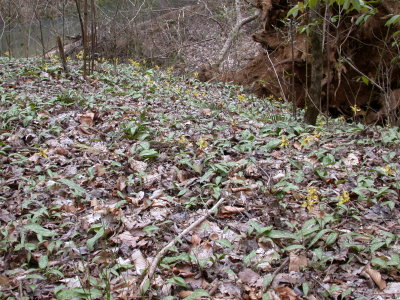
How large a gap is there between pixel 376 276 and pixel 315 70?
416cm

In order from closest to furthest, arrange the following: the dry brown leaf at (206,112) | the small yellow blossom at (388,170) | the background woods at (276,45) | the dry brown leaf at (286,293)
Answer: the dry brown leaf at (286,293) < the small yellow blossom at (388,170) < the dry brown leaf at (206,112) < the background woods at (276,45)

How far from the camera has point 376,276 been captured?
246 centimetres

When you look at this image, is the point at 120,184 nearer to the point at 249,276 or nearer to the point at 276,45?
the point at 249,276

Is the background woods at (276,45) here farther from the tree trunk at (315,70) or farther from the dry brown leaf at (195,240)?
the dry brown leaf at (195,240)

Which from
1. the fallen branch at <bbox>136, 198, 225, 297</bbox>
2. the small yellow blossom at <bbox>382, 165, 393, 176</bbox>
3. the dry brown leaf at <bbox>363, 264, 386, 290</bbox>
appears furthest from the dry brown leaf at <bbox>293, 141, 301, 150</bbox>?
the dry brown leaf at <bbox>363, 264, 386, 290</bbox>

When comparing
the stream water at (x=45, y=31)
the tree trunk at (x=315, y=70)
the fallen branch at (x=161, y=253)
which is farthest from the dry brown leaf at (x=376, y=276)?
the stream water at (x=45, y=31)

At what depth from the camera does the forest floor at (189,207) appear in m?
2.54

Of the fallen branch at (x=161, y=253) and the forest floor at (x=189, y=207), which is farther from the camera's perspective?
the forest floor at (x=189, y=207)

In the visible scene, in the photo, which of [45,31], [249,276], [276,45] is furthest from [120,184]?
[45,31]

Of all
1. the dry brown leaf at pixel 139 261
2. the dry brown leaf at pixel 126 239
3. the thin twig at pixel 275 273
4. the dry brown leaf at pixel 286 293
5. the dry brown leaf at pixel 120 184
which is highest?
the dry brown leaf at pixel 286 293

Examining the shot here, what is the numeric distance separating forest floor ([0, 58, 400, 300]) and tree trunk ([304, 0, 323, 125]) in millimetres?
534

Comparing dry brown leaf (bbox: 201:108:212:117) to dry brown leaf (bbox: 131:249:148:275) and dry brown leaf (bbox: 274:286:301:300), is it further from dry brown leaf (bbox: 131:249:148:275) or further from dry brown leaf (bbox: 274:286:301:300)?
dry brown leaf (bbox: 274:286:301:300)

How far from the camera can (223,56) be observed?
39.1 feet

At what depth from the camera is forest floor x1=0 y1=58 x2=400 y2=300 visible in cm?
254
